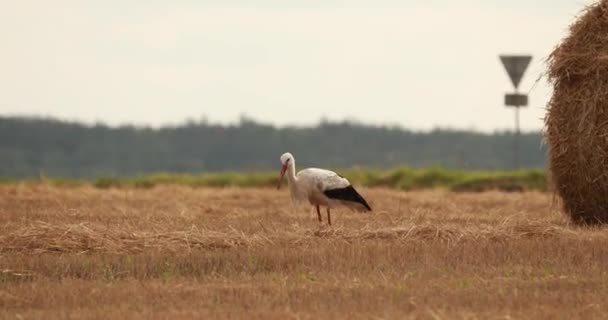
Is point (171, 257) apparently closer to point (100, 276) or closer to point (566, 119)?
point (100, 276)

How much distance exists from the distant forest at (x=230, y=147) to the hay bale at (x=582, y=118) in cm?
2917

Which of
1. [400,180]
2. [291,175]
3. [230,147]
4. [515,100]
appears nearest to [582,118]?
[291,175]

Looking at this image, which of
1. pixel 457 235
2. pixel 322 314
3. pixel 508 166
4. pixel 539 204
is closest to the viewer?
pixel 322 314

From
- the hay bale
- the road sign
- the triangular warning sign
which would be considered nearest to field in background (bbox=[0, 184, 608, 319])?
the hay bale

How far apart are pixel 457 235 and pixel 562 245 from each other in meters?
1.10

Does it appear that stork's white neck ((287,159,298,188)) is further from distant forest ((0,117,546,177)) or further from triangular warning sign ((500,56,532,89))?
distant forest ((0,117,546,177))

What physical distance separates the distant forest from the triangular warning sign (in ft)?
47.0

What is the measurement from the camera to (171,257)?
11.2 m

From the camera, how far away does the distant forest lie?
4447 centimetres

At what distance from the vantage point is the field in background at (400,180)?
2723 centimetres

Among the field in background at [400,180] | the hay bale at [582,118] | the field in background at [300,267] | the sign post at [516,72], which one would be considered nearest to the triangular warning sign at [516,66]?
the sign post at [516,72]

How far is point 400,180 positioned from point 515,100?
307 centimetres

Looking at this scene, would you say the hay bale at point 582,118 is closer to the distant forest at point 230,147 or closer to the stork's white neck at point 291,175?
the stork's white neck at point 291,175

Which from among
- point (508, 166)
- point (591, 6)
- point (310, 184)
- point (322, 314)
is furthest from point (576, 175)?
point (508, 166)
